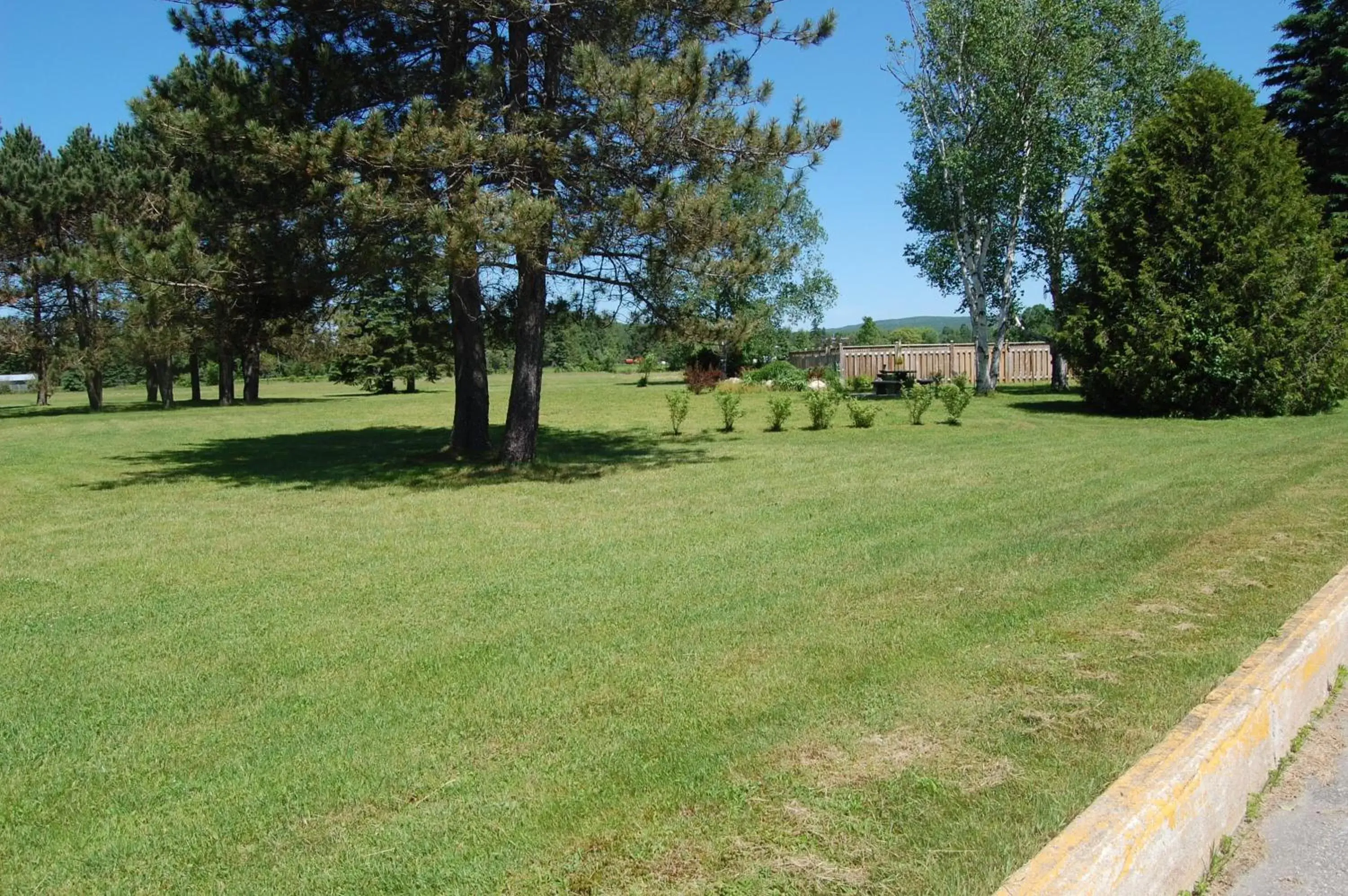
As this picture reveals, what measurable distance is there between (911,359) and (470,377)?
79.6 ft

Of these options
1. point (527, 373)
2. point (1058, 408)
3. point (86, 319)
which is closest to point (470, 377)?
point (527, 373)

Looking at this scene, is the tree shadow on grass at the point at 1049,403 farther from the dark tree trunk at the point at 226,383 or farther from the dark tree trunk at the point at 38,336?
the dark tree trunk at the point at 38,336

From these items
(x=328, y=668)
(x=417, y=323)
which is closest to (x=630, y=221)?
(x=417, y=323)

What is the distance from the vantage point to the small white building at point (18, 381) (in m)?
73.0

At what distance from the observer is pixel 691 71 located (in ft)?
36.3

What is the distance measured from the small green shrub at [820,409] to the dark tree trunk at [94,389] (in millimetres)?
26246

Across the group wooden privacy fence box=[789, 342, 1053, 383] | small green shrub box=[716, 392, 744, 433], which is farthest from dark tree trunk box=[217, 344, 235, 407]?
small green shrub box=[716, 392, 744, 433]

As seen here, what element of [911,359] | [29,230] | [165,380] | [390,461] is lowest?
[390,461]

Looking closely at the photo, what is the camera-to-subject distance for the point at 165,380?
34656mm

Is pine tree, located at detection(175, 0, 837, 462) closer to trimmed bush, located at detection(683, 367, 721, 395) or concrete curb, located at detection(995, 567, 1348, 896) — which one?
concrete curb, located at detection(995, 567, 1348, 896)

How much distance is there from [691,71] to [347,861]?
33.2 ft

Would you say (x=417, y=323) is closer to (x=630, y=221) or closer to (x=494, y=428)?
(x=494, y=428)

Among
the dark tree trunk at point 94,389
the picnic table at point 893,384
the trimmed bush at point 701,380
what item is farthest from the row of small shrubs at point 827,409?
the dark tree trunk at point 94,389

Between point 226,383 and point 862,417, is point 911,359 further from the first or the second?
point 226,383
